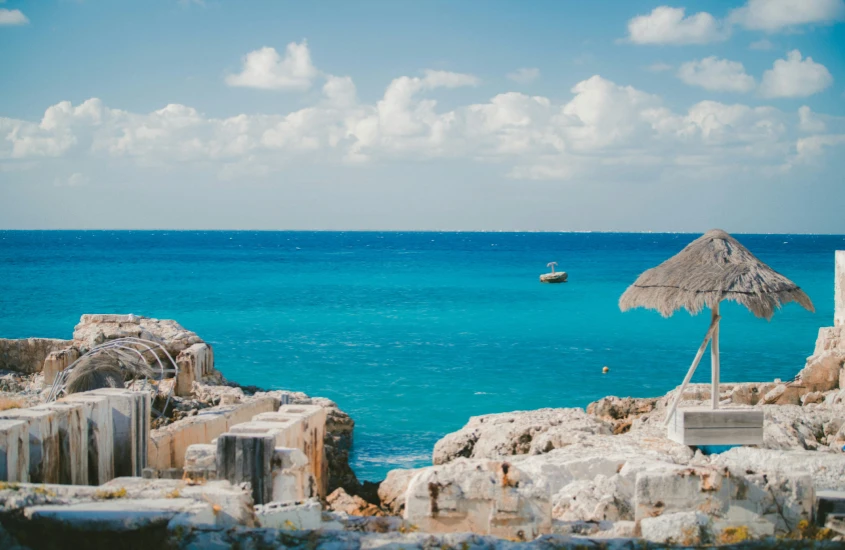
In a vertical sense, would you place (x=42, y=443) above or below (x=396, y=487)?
above

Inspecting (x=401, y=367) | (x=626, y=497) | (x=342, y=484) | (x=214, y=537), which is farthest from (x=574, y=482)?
(x=401, y=367)

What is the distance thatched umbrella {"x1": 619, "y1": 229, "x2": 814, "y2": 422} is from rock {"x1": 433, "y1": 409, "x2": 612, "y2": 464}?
1351mm

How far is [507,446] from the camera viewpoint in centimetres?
1041

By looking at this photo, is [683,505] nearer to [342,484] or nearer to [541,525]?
[541,525]

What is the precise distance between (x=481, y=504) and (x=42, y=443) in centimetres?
392

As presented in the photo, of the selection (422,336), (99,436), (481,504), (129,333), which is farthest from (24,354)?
(422,336)

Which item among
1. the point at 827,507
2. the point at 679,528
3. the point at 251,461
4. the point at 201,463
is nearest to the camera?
the point at 679,528

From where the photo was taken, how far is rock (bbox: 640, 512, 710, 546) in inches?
194

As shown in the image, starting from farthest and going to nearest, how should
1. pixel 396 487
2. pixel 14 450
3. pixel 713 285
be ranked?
pixel 396 487, pixel 713 285, pixel 14 450

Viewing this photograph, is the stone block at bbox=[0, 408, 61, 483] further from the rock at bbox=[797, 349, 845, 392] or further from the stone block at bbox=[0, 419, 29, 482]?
the rock at bbox=[797, 349, 845, 392]

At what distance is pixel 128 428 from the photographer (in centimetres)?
783

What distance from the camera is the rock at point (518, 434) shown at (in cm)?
992

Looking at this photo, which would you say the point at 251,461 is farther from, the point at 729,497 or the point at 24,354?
the point at 24,354

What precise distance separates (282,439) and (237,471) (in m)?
0.60
